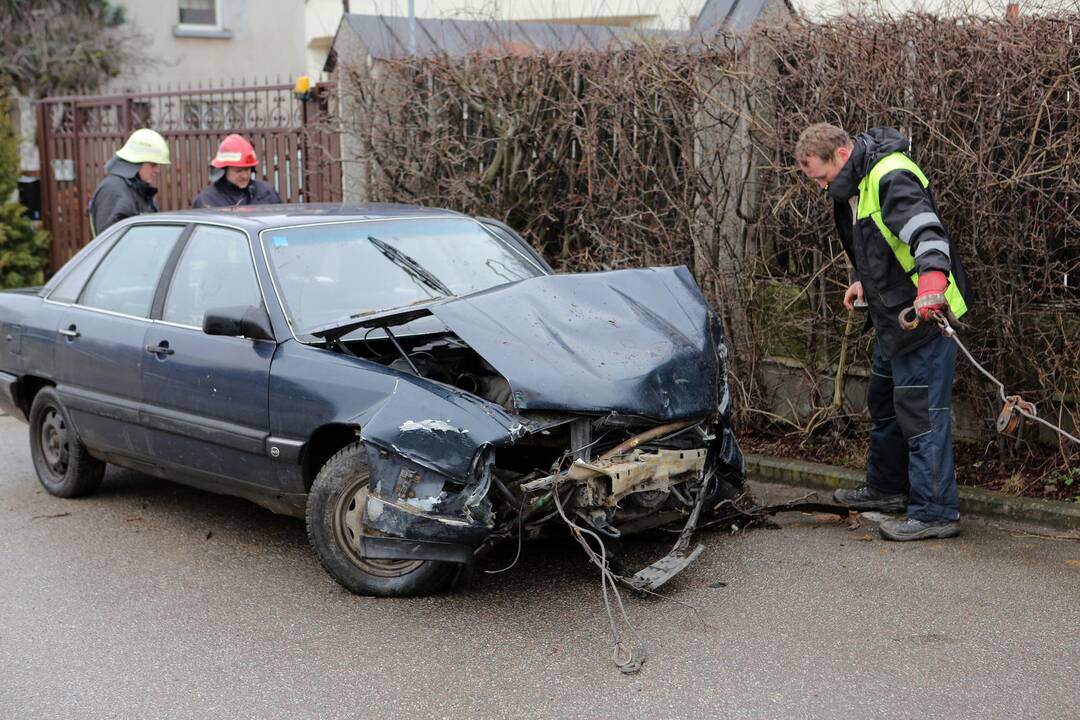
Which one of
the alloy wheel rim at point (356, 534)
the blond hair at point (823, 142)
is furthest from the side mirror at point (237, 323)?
the blond hair at point (823, 142)

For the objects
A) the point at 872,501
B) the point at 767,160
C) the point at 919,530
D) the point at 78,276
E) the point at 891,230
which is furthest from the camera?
the point at 767,160

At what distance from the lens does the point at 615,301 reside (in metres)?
5.21

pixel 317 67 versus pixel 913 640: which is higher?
pixel 317 67

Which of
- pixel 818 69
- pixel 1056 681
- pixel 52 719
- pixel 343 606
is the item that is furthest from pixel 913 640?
pixel 818 69

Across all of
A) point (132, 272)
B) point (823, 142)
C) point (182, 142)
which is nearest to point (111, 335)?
point (132, 272)

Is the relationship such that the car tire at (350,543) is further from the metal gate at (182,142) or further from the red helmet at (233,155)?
the metal gate at (182,142)

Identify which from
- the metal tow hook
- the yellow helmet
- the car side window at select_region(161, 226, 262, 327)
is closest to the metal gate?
the yellow helmet

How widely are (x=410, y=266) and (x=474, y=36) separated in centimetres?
388

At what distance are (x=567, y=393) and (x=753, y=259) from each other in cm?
291

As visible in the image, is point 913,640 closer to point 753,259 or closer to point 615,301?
point 615,301

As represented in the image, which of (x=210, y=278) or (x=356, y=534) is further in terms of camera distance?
(x=210, y=278)

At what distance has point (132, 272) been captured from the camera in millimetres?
6270

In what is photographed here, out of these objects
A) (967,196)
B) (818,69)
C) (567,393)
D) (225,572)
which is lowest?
(225,572)

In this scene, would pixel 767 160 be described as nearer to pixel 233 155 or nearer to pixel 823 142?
pixel 823 142
